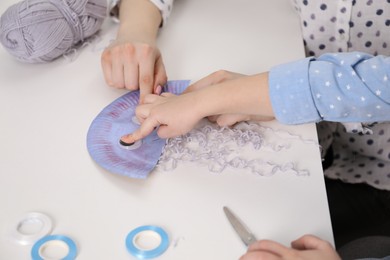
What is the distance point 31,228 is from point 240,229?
0.21 metres

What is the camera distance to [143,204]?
54 centimetres

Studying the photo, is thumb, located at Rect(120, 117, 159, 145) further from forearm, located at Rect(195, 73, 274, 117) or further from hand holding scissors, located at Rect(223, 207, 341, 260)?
hand holding scissors, located at Rect(223, 207, 341, 260)

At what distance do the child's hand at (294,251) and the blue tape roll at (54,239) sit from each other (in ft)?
0.54

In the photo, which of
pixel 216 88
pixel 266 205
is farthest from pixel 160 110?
pixel 266 205

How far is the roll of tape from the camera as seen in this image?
0.50m

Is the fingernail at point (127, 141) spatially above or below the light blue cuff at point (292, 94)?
below

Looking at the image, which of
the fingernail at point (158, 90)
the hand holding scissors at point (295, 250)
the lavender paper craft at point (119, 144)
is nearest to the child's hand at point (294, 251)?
the hand holding scissors at point (295, 250)

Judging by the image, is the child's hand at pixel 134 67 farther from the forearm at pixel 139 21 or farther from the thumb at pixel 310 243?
the thumb at pixel 310 243

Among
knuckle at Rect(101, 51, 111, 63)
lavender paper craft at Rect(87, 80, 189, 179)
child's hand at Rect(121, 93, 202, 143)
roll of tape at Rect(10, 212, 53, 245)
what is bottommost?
roll of tape at Rect(10, 212, 53, 245)

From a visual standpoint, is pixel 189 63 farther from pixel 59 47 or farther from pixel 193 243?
pixel 193 243

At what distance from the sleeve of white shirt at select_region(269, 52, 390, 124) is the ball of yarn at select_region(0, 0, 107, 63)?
1.07 ft

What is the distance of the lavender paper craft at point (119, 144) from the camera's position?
58 centimetres

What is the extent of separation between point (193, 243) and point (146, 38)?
380 millimetres

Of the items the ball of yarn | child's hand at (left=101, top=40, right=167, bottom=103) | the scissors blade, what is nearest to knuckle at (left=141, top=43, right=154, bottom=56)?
child's hand at (left=101, top=40, right=167, bottom=103)
